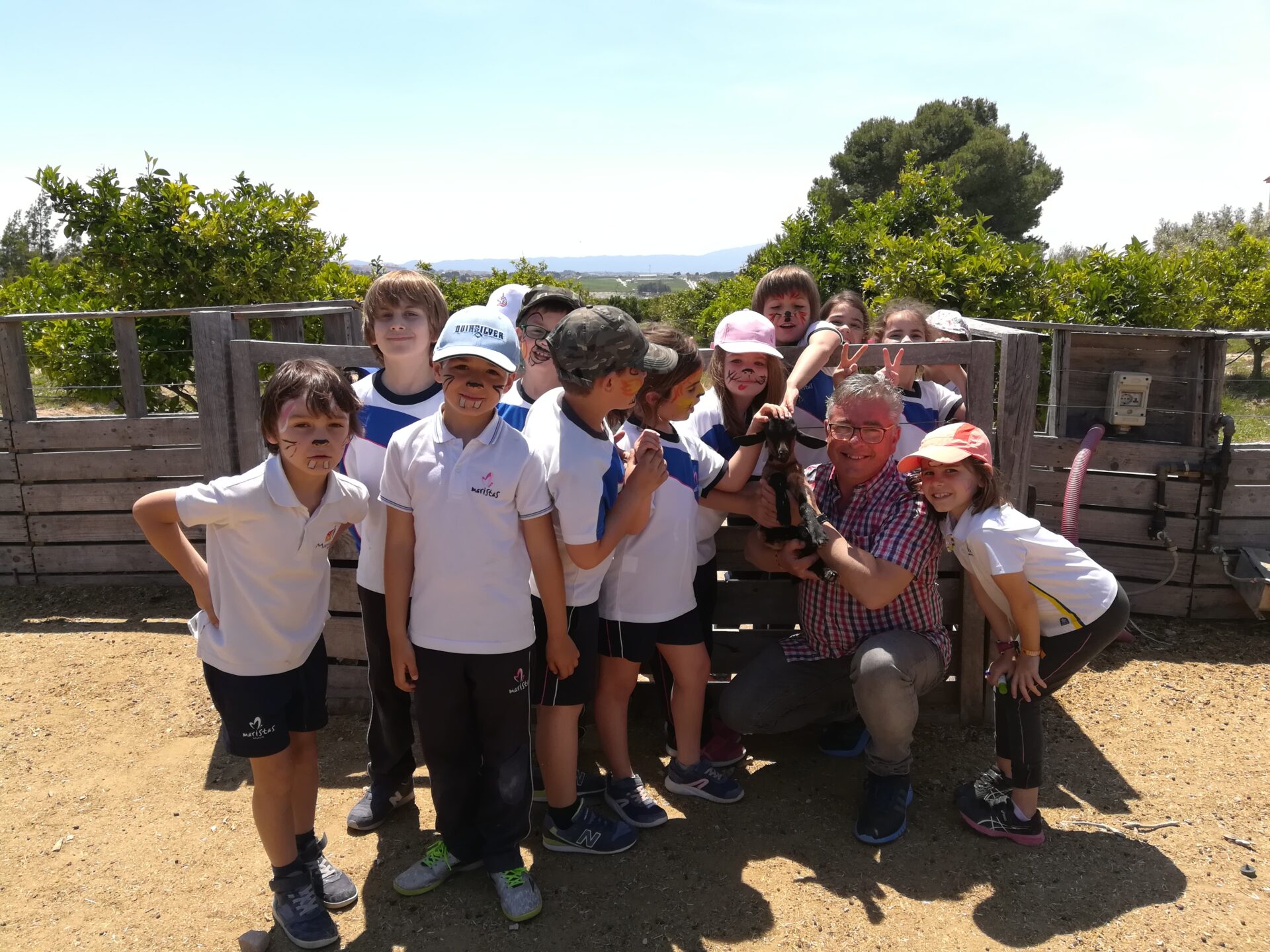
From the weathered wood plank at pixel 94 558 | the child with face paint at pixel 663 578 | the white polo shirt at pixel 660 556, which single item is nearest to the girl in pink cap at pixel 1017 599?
→ the child with face paint at pixel 663 578

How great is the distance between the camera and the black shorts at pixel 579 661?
3.03 meters

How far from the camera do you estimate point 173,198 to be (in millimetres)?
7883

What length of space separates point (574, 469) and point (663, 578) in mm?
715

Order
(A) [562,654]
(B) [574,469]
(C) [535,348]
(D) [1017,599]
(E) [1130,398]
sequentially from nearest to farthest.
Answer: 1. (B) [574,469]
2. (A) [562,654]
3. (D) [1017,599]
4. (C) [535,348]
5. (E) [1130,398]

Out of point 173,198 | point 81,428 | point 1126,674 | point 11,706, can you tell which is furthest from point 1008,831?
point 173,198

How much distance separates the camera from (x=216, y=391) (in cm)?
398

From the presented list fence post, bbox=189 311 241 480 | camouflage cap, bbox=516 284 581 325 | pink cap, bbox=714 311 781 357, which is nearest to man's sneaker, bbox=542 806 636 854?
pink cap, bbox=714 311 781 357

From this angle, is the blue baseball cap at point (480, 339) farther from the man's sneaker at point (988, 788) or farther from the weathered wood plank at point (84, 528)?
the weathered wood plank at point (84, 528)

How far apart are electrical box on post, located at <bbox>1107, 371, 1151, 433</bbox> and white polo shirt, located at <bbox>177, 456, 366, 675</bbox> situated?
4874 mm

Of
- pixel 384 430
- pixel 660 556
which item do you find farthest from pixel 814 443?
pixel 384 430

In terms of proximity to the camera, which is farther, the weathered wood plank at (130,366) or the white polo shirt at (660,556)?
the weathered wood plank at (130,366)

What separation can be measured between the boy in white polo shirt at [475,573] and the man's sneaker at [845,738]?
5.22 feet

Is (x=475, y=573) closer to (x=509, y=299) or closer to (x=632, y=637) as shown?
(x=632, y=637)

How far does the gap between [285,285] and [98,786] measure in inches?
223
